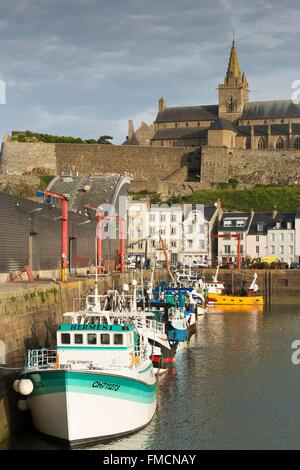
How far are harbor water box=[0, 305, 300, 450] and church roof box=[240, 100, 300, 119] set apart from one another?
241 feet

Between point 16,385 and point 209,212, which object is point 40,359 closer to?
point 16,385

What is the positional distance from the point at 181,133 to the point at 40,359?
306ft

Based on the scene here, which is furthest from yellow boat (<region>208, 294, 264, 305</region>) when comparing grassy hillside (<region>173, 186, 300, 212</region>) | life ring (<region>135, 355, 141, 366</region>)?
life ring (<region>135, 355, 141, 366</region>)

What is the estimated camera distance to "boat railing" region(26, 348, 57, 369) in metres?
20.2

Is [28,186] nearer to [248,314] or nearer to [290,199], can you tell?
[290,199]

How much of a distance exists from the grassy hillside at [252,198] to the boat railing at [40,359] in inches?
2811

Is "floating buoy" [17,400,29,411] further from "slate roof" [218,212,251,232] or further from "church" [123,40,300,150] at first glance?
"church" [123,40,300,150]

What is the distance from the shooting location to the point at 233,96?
115188 mm

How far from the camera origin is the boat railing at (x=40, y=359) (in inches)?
796

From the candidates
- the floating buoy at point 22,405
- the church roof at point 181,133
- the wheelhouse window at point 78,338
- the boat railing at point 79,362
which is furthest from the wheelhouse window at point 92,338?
the church roof at point 181,133

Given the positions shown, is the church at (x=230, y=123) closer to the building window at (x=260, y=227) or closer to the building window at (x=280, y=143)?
the building window at (x=280, y=143)

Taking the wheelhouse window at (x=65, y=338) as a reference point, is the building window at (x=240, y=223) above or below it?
above

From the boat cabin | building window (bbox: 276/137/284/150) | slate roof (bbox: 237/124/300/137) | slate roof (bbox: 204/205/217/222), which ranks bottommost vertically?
the boat cabin
